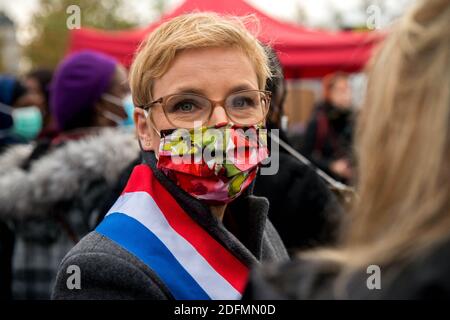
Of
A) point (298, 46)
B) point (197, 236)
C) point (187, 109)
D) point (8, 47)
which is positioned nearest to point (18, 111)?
point (187, 109)

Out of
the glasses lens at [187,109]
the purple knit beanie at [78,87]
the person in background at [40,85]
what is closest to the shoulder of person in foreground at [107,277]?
the glasses lens at [187,109]

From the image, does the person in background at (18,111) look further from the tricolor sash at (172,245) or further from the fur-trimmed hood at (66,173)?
the tricolor sash at (172,245)

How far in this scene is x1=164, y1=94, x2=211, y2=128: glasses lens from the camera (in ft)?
6.34

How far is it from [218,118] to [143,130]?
0.94 feet

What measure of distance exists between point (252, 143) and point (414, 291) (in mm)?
1020

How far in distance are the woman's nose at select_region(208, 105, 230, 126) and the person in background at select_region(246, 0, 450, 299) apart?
79 cm

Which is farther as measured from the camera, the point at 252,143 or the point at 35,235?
the point at 35,235

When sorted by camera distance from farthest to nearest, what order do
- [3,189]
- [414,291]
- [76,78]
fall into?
1. [76,78]
2. [3,189]
3. [414,291]

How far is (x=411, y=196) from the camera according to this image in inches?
40.8

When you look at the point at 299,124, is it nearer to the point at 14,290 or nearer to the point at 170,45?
the point at 14,290

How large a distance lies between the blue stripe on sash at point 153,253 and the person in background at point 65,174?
127cm

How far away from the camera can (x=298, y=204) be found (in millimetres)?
2822
